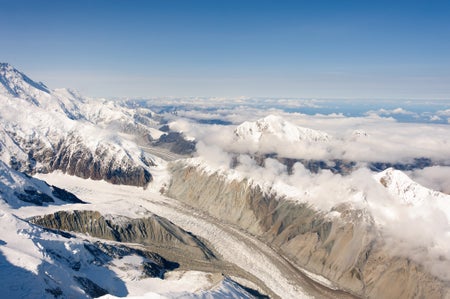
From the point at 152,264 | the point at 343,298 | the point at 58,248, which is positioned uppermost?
the point at 58,248

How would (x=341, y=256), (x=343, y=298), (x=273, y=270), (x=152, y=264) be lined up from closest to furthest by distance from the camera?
(x=152, y=264) < (x=343, y=298) < (x=273, y=270) < (x=341, y=256)

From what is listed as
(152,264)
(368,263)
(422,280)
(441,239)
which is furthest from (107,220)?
(441,239)

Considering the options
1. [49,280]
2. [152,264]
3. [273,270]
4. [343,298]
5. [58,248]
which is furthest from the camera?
[273,270]

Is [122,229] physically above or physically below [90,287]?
below

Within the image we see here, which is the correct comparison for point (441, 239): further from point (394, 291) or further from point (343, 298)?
point (343, 298)

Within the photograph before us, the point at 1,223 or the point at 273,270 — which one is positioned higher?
the point at 1,223

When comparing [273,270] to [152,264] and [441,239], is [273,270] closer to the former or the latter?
[152,264]

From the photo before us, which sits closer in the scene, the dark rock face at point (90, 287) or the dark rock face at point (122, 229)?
the dark rock face at point (90, 287)

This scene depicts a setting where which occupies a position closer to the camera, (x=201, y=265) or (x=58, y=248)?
(x=58, y=248)

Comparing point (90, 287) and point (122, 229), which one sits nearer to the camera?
point (90, 287)

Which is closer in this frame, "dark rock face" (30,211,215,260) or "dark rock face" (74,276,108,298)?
"dark rock face" (74,276,108,298)
